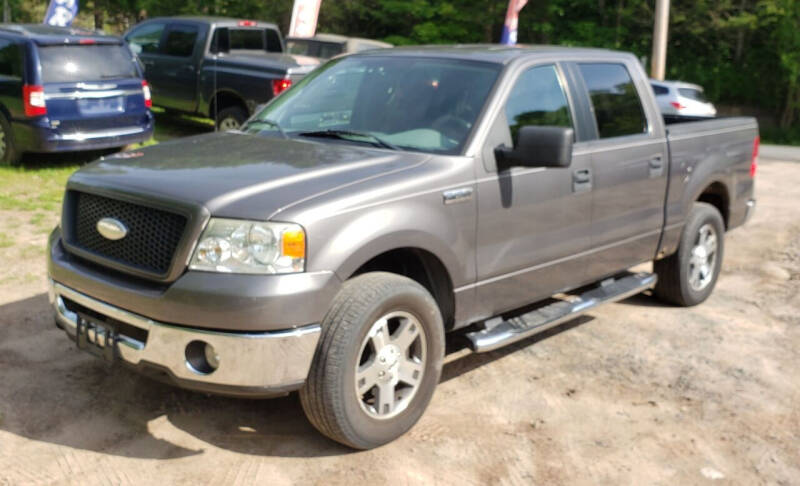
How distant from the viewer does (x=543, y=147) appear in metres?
4.39

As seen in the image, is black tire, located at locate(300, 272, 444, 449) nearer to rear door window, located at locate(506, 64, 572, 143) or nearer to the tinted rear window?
rear door window, located at locate(506, 64, 572, 143)

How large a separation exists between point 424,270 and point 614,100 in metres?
1.96

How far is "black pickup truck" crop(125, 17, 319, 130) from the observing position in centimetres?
1219

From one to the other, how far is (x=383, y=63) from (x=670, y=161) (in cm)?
208

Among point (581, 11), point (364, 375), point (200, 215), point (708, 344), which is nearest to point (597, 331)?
point (708, 344)

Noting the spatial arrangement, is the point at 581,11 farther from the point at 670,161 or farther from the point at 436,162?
the point at 436,162

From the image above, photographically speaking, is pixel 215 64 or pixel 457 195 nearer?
pixel 457 195

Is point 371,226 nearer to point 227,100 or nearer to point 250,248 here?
point 250,248

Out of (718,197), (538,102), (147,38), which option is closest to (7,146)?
(147,38)

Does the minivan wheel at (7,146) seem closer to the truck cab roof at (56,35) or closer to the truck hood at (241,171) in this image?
the truck cab roof at (56,35)

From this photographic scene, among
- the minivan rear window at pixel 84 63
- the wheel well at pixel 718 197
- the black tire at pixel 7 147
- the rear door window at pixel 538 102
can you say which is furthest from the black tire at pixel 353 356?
the black tire at pixel 7 147

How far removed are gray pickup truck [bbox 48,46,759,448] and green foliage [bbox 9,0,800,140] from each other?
2104 cm

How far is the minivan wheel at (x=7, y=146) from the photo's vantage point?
33.9ft

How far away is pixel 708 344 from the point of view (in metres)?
5.80
